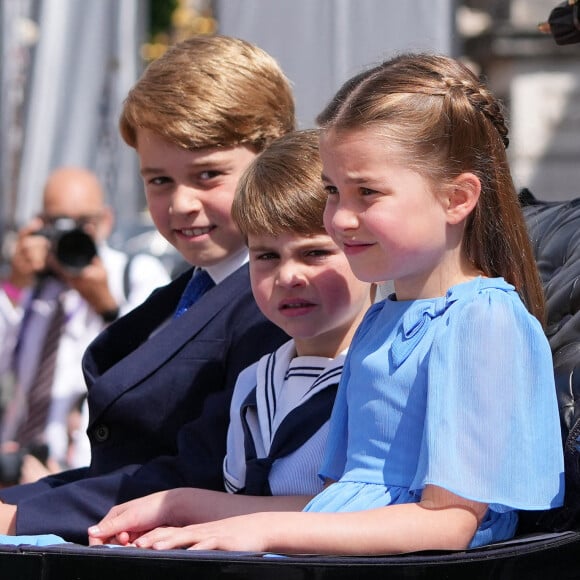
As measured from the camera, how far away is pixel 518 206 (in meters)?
1.83

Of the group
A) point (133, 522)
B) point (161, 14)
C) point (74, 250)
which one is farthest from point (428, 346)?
point (161, 14)

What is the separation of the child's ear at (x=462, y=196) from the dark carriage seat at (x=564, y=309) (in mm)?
305

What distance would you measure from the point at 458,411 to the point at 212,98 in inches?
36.5

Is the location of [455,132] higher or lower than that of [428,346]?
higher

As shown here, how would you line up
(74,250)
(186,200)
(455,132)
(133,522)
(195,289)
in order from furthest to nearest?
(74,250) → (195,289) → (186,200) → (133,522) → (455,132)

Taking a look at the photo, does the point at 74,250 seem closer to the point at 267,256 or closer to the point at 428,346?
the point at 267,256

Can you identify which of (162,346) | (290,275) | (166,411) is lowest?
(166,411)

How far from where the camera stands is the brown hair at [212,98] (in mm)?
2297

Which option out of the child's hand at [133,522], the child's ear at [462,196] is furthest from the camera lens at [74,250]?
the child's ear at [462,196]

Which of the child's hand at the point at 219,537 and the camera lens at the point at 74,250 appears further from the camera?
the camera lens at the point at 74,250

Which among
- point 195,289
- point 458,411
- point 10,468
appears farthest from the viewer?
point 10,468

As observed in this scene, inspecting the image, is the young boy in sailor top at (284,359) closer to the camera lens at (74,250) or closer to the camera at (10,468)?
the camera at (10,468)

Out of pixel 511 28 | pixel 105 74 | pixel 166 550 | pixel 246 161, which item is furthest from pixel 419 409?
pixel 511 28

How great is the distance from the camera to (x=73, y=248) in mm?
4098
